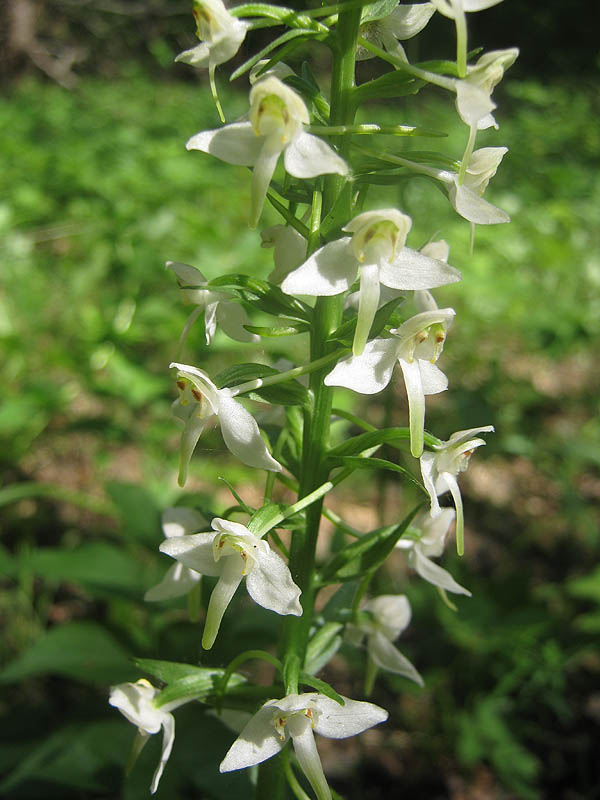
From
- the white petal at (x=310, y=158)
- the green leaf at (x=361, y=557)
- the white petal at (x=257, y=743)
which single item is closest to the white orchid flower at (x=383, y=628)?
the green leaf at (x=361, y=557)

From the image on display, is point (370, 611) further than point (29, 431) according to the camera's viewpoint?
No

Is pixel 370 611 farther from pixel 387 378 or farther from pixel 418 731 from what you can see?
pixel 418 731

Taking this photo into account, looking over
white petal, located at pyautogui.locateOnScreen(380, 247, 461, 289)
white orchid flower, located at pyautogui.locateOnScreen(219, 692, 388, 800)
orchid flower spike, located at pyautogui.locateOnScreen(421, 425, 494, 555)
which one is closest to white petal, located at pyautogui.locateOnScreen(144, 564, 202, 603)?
white orchid flower, located at pyautogui.locateOnScreen(219, 692, 388, 800)

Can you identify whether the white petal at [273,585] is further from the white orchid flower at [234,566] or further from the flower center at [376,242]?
the flower center at [376,242]

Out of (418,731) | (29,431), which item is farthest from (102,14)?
(418,731)

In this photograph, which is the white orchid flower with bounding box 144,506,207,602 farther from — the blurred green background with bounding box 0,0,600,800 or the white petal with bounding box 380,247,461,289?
the white petal with bounding box 380,247,461,289
